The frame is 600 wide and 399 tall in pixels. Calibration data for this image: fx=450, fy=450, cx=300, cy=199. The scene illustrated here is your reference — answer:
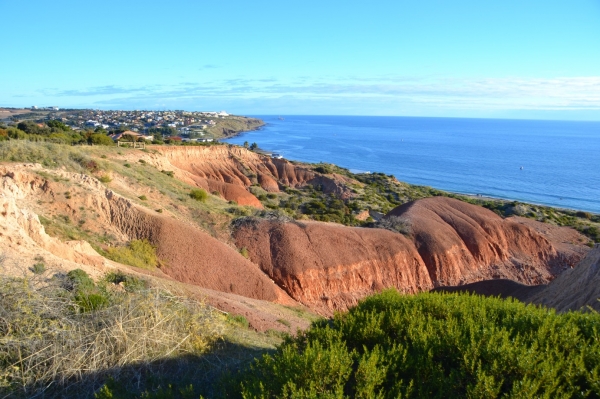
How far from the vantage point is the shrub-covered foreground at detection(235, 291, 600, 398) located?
5.98 metres

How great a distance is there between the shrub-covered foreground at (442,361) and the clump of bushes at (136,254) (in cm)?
1384

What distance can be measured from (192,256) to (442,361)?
1761cm

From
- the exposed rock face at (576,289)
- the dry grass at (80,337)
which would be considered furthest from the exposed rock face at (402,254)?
the dry grass at (80,337)

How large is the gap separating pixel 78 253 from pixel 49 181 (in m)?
7.70

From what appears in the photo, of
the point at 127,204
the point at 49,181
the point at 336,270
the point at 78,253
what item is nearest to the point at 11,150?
the point at 49,181

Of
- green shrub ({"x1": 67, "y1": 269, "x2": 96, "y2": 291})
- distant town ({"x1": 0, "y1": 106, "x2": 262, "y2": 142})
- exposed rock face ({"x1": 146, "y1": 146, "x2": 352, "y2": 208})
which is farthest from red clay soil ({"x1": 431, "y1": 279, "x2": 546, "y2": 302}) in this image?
Result: distant town ({"x1": 0, "y1": 106, "x2": 262, "y2": 142})

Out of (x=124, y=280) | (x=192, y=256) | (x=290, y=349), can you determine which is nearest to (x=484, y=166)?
(x=192, y=256)

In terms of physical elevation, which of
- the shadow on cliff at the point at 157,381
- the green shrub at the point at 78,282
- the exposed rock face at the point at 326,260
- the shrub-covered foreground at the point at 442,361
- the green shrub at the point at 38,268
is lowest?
the exposed rock face at the point at 326,260

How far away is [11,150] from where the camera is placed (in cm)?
2566

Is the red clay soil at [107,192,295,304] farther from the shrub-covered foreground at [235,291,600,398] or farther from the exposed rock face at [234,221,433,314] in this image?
the shrub-covered foreground at [235,291,600,398]

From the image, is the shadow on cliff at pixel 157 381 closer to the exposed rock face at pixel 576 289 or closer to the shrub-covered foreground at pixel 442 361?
the shrub-covered foreground at pixel 442 361

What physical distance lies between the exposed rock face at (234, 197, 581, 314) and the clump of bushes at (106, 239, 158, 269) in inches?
245

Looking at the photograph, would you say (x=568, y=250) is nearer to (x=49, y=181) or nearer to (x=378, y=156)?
(x=49, y=181)

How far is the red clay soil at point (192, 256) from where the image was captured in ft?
72.6
